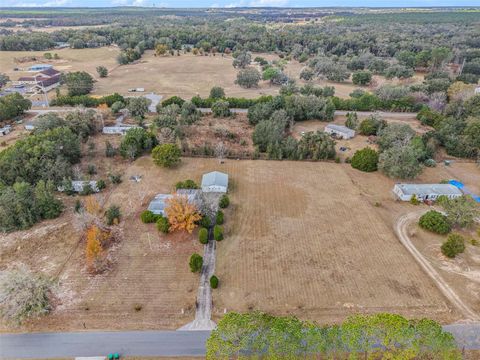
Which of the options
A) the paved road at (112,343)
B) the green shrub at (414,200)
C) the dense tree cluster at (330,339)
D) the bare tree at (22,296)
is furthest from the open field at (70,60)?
the dense tree cluster at (330,339)

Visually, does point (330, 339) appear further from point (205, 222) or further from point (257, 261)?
point (205, 222)

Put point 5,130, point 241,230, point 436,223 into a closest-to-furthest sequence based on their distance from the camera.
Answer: point 436,223
point 241,230
point 5,130

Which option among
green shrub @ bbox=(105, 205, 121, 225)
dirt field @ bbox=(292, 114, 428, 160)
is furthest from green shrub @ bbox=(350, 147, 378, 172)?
green shrub @ bbox=(105, 205, 121, 225)

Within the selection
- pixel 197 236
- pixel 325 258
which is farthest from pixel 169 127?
pixel 325 258

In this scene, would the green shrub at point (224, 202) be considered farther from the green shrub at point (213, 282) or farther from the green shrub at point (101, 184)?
the green shrub at point (101, 184)

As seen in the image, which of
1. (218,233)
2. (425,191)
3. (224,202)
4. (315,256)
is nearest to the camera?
(315,256)

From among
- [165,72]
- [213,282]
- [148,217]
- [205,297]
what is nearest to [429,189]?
[213,282]
